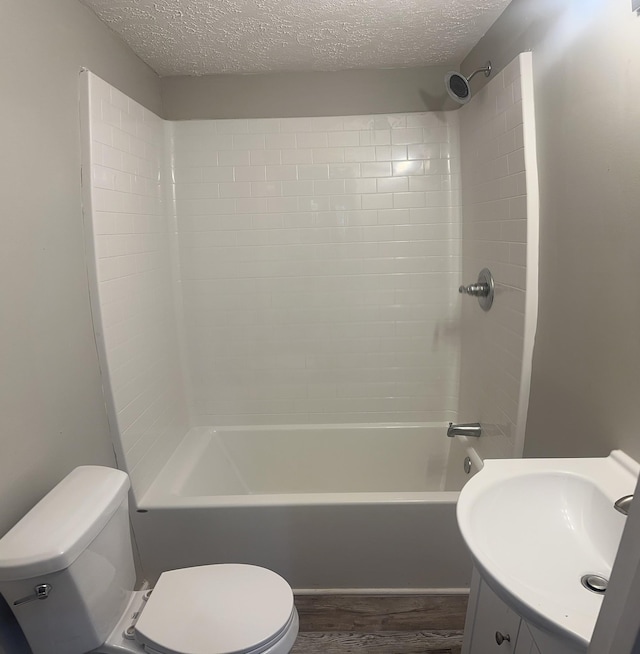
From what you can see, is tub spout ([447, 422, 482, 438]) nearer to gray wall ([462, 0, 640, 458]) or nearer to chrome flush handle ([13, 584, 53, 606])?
gray wall ([462, 0, 640, 458])

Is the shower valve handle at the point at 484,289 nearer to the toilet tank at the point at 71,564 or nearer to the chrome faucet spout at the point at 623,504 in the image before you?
the chrome faucet spout at the point at 623,504

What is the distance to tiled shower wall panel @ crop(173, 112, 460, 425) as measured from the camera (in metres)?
2.46

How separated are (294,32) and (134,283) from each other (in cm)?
116

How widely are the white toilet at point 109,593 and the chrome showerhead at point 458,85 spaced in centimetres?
186

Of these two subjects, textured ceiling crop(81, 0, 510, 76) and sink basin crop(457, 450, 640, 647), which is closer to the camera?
sink basin crop(457, 450, 640, 647)

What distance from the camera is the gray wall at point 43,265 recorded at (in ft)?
4.15

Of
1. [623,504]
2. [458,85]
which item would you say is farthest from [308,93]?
[623,504]

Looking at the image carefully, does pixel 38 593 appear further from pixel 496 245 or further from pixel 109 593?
pixel 496 245

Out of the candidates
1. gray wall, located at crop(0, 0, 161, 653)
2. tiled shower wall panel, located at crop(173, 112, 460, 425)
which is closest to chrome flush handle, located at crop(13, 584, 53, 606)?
gray wall, located at crop(0, 0, 161, 653)

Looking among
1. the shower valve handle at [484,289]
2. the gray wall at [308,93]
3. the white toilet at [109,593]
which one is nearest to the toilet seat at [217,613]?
the white toilet at [109,593]

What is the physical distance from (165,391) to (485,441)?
1.47 metres

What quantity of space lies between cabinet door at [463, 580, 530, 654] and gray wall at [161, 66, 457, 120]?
210 centimetres

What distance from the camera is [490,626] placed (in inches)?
50.5

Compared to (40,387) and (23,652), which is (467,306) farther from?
(23,652)
